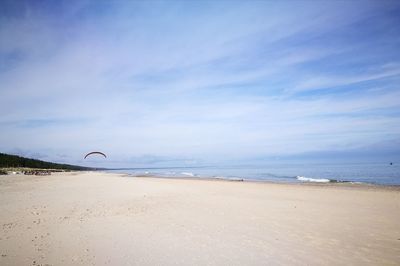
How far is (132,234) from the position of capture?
7473 mm

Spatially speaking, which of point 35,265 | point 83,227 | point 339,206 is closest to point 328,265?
point 35,265

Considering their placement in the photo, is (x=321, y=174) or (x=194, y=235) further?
(x=321, y=174)

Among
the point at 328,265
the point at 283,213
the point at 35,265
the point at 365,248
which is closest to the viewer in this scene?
the point at 35,265

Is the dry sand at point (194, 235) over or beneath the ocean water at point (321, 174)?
beneath

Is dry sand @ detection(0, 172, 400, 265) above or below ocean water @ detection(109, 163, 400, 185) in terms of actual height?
below

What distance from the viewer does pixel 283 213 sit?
10.8m

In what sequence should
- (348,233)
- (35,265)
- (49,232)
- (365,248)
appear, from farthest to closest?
1. (348,233)
2. (49,232)
3. (365,248)
4. (35,265)

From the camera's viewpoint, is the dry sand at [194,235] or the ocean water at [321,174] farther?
the ocean water at [321,174]

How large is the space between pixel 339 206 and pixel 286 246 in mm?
7223

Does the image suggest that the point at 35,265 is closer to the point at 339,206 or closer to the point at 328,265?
the point at 328,265

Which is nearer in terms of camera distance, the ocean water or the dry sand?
the dry sand

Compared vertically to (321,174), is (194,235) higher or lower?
lower

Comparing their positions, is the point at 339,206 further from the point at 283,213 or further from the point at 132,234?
the point at 132,234

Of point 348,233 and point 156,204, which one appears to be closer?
point 348,233
